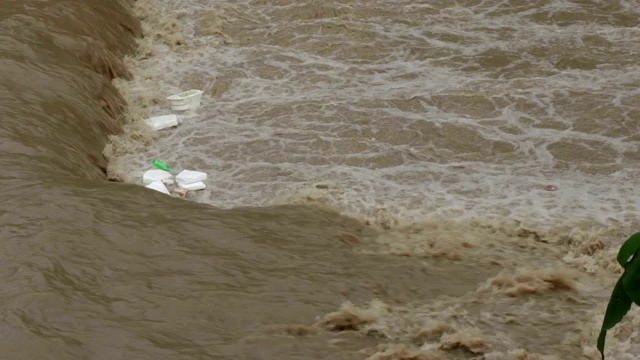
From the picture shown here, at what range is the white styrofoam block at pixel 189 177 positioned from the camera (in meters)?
6.72

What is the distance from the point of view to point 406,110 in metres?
7.61

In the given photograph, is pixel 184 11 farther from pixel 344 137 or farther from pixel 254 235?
pixel 254 235

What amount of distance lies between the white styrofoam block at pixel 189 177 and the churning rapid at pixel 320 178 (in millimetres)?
115

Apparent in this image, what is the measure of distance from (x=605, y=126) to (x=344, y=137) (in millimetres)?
1916

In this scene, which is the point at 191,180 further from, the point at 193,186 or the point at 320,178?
the point at 320,178

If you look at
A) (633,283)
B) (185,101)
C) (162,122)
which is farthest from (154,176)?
(633,283)

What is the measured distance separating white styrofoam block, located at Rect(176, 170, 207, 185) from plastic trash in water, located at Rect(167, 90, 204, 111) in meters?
1.21

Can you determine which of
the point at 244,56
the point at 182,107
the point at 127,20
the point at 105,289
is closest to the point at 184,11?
the point at 127,20

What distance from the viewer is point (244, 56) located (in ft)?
29.0

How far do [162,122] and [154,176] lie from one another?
97 cm

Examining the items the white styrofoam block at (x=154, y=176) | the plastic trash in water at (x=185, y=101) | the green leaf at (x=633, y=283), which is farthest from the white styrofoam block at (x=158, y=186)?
the green leaf at (x=633, y=283)

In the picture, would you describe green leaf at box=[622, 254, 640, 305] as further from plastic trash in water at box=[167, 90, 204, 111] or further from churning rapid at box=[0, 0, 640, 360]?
plastic trash in water at box=[167, 90, 204, 111]

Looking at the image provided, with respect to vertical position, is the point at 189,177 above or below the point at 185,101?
below

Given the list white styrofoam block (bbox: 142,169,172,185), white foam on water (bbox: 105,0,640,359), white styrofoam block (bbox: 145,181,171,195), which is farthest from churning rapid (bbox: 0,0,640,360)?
white styrofoam block (bbox: 145,181,171,195)
